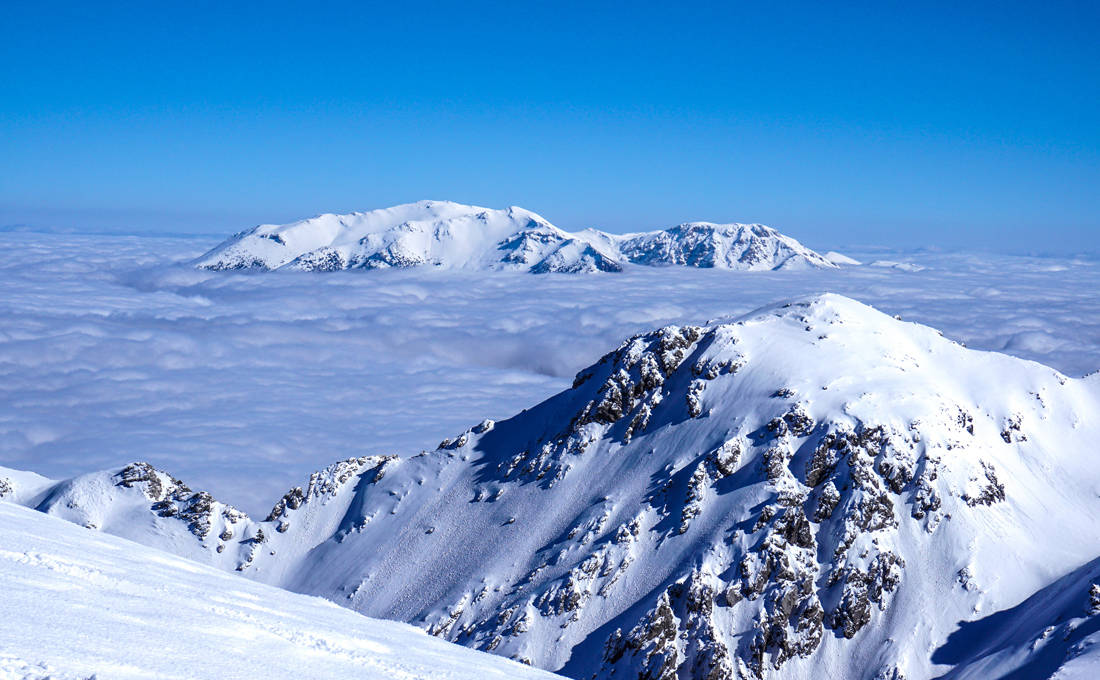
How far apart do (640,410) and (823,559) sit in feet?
118

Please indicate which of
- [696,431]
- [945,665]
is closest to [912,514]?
[945,665]

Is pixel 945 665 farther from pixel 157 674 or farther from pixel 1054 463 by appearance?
pixel 157 674

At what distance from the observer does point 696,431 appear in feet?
342

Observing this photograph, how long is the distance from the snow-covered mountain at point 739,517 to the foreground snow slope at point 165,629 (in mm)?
49244

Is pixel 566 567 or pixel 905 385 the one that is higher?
pixel 905 385

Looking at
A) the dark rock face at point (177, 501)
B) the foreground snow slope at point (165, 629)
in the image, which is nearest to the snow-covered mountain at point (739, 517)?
the dark rock face at point (177, 501)

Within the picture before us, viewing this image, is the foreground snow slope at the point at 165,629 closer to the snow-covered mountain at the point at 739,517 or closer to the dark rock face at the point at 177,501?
the snow-covered mountain at the point at 739,517

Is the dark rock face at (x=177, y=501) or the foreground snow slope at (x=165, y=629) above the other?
the foreground snow slope at (x=165, y=629)

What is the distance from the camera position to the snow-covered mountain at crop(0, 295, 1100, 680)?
78.3m

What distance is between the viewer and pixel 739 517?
293 ft

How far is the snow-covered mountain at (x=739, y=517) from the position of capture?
78.3 metres

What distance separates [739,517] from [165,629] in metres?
74.7

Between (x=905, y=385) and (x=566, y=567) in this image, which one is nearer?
(x=566, y=567)

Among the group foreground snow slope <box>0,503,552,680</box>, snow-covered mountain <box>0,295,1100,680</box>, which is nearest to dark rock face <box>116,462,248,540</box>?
snow-covered mountain <box>0,295,1100,680</box>
